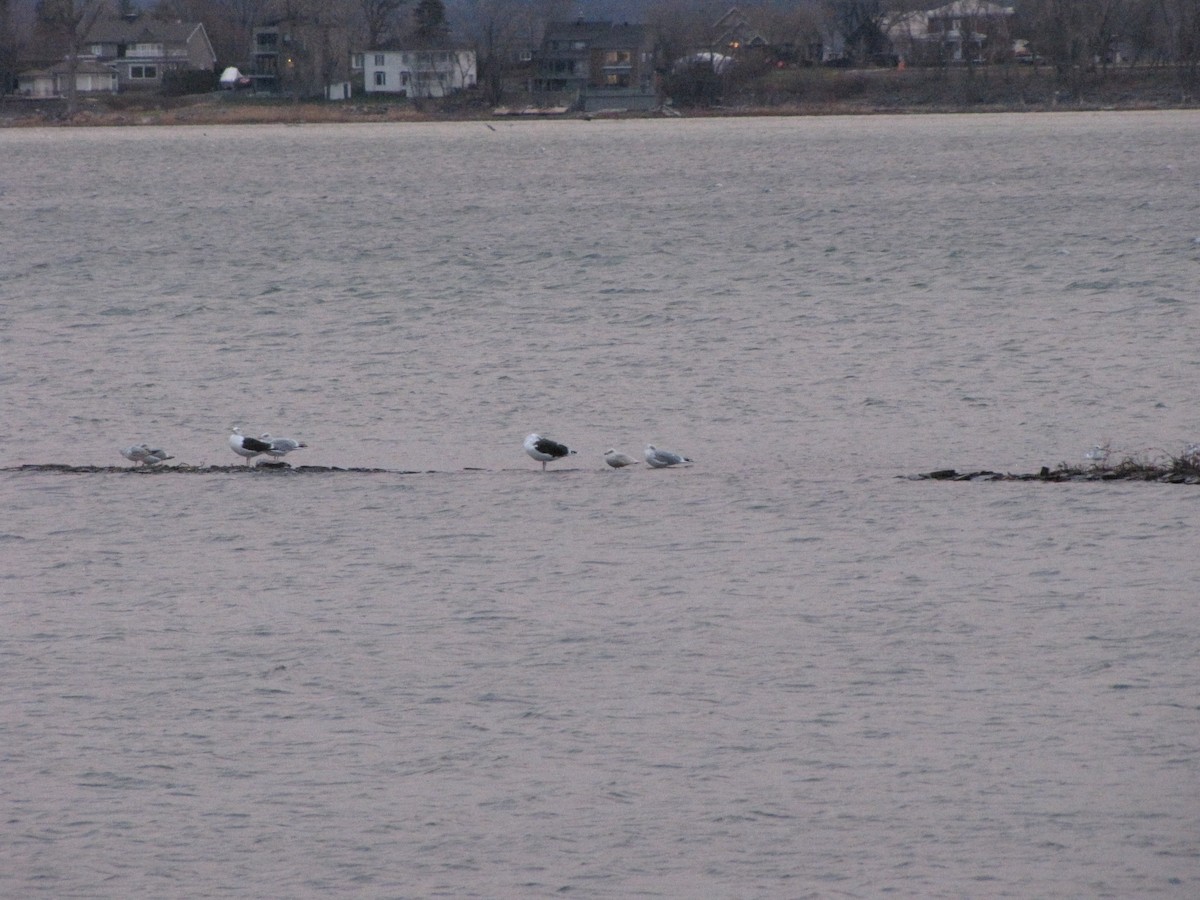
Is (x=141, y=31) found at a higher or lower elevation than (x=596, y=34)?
higher

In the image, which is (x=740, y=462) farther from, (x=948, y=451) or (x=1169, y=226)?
(x=1169, y=226)

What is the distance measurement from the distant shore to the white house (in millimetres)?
1592

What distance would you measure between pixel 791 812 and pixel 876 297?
16.7 meters

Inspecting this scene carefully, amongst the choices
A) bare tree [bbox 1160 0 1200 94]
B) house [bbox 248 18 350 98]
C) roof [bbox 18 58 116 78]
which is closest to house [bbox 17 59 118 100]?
roof [bbox 18 58 116 78]

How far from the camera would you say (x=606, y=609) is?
779 cm

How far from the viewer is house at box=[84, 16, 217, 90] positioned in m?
116

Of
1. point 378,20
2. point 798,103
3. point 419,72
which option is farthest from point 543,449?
point 378,20

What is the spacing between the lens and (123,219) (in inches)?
1534

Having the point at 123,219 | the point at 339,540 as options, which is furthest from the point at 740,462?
the point at 123,219

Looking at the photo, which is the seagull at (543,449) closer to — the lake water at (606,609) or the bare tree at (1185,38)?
the lake water at (606,609)

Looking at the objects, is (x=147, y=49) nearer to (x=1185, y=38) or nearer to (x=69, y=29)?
(x=69, y=29)

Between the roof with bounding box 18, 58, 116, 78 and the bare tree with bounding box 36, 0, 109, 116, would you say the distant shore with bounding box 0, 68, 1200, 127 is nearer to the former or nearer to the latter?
the bare tree with bounding box 36, 0, 109, 116

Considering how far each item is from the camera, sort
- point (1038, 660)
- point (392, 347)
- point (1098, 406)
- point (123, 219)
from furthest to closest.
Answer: point (123, 219) < point (392, 347) < point (1098, 406) < point (1038, 660)

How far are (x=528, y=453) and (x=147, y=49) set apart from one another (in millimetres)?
115516
